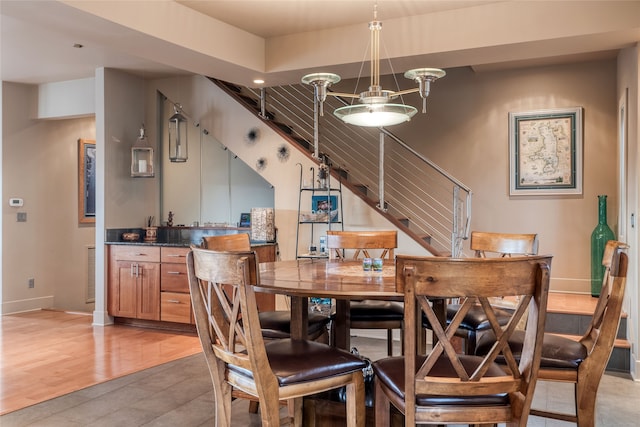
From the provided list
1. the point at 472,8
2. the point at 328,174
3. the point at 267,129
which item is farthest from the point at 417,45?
the point at 267,129

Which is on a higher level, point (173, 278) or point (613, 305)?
point (613, 305)

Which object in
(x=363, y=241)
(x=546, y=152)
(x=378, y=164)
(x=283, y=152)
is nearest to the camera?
(x=363, y=241)

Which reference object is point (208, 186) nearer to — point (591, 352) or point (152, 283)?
point (152, 283)

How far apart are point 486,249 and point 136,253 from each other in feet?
11.6

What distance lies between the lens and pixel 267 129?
197 inches

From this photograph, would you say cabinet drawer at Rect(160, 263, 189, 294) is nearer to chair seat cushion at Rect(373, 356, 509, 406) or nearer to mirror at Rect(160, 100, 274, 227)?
mirror at Rect(160, 100, 274, 227)

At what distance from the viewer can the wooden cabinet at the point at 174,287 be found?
4.75 m

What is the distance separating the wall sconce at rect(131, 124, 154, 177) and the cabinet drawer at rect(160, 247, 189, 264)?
3.19 feet

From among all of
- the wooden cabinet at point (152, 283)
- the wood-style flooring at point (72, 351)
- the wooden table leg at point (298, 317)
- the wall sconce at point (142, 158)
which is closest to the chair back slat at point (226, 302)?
the wooden table leg at point (298, 317)

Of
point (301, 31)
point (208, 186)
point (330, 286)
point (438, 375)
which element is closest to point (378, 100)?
point (330, 286)

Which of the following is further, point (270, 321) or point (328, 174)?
point (328, 174)

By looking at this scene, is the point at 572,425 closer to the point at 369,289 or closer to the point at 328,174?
the point at 369,289

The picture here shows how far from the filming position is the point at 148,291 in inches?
194

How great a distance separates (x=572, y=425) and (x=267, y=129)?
11.9ft
